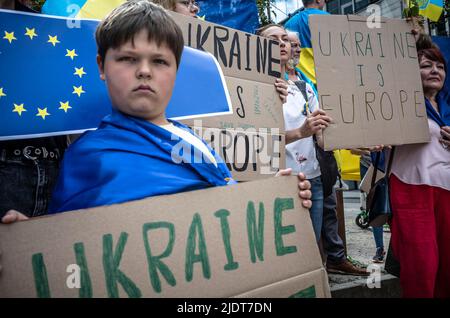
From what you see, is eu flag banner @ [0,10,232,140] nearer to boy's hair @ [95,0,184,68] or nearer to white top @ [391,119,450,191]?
boy's hair @ [95,0,184,68]

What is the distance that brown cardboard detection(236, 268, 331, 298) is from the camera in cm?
100

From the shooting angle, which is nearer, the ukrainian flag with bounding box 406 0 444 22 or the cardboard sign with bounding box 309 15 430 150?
the cardboard sign with bounding box 309 15 430 150

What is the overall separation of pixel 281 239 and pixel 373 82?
1.35 meters

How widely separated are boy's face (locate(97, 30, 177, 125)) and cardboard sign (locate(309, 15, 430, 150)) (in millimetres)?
1001

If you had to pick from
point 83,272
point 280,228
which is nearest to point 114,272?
point 83,272

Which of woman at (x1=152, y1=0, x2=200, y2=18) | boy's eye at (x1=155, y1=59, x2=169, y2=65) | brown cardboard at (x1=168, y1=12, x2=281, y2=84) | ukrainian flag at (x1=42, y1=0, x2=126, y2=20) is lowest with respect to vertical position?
boy's eye at (x1=155, y1=59, x2=169, y2=65)

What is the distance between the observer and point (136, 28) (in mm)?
1148

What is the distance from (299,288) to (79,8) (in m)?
1.66

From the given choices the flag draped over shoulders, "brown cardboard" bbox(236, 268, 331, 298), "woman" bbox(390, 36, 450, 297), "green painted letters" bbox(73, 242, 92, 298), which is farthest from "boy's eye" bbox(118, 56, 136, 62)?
"woman" bbox(390, 36, 450, 297)

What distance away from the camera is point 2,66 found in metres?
1.30

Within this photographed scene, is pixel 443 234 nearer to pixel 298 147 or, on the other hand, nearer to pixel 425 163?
pixel 425 163

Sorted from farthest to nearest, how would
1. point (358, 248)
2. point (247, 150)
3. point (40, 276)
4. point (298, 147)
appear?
point (358, 248) → point (298, 147) → point (247, 150) → point (40, 276)
